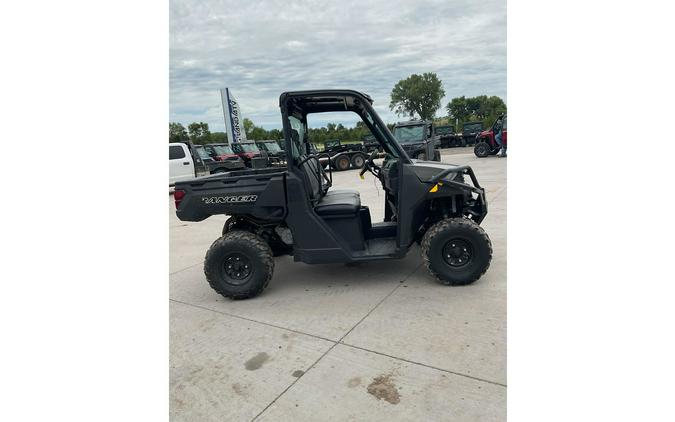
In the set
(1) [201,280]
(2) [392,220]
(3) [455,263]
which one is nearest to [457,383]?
(3) [455,263]

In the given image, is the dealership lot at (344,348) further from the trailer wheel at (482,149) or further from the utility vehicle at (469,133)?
the utility vehicle at (469,133)

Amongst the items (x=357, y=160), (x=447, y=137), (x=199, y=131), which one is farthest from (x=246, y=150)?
(x=199, y=131)

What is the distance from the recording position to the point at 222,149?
16.7 m

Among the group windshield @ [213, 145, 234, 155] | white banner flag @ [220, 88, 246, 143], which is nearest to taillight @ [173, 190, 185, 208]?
windshield @ [213, 145, 234, 155]

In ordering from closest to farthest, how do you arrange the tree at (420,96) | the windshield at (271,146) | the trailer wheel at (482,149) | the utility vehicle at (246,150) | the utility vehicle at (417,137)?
the utility vehicle at (417,137)
the utility vehicle at (246,150)
the windshield at (271,146)
the trailer wheel at (482,149)
the tree at (420,96)

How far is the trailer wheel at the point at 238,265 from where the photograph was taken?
3.66m

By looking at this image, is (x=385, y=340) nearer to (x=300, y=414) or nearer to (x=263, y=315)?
(x=300, y=414)

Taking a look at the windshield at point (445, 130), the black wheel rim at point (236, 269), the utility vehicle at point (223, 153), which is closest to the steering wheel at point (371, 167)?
the black wheel rim at point (236, 269)

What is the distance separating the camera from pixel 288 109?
3656 mm

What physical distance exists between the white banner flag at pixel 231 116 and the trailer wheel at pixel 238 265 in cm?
2134

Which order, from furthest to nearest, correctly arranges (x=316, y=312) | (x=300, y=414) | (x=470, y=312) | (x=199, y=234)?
(x=199, y=234) < (x=316, y=312) < (x=470, y=312) < (x=300, y=414)

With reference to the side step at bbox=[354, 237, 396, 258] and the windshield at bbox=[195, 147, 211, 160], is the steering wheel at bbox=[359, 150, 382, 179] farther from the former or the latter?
the windshield at bbox=[195, 147, 211, 160]

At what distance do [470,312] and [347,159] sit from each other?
15163 millimetres

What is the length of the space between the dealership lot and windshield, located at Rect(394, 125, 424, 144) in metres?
11.1
